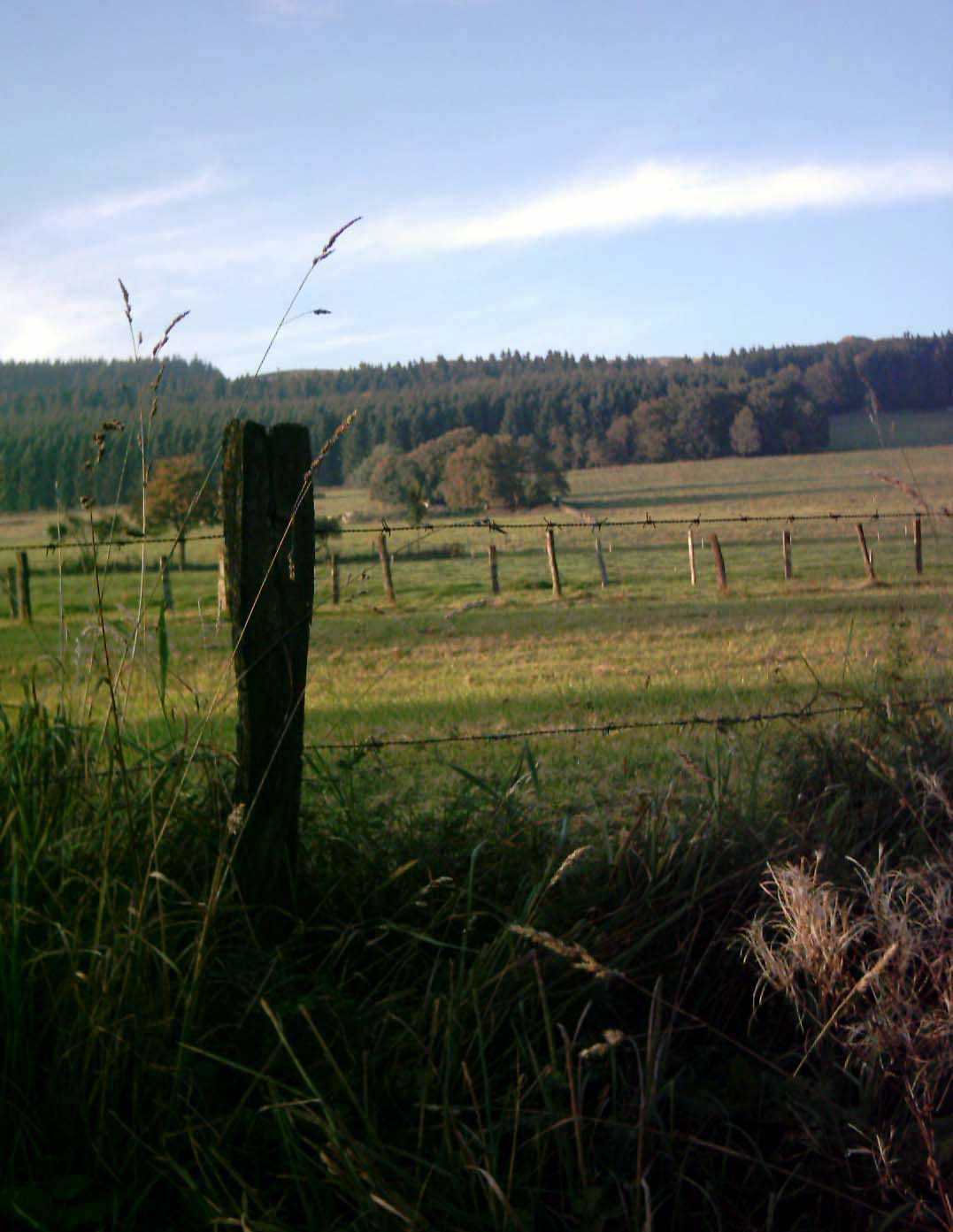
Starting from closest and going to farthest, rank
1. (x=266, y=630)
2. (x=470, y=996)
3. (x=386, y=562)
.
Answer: (x=470, y=996) → (x=266, y=630) → (x=386, y=562)

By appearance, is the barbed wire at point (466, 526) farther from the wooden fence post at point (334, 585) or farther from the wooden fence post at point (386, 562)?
the wooden fence post at point (334, 585)

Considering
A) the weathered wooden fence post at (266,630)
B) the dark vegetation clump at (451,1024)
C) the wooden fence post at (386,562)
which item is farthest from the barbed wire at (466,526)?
the dark vegetation clump at (451,1024)

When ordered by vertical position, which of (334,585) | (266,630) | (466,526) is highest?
(466,526)

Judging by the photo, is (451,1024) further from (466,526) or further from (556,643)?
(556,643)

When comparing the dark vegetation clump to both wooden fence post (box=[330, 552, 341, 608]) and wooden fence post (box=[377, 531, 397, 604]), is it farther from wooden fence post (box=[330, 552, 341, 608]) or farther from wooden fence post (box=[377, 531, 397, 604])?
wooden fence post (box=[377, 531, 397, 604])

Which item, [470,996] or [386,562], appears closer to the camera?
[470,996]

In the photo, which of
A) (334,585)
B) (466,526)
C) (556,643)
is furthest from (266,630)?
(334,585)

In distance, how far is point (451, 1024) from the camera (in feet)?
7.76

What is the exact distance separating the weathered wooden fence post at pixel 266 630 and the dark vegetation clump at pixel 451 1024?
96mm

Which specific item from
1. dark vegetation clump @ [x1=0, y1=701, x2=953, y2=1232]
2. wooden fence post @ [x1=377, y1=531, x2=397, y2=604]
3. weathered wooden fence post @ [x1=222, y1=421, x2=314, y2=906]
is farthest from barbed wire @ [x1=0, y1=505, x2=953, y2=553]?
dark vegetation clump @ [x1=0, y1=701, x2=953, y2=1232]

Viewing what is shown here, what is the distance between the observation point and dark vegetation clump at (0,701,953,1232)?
2.18 m

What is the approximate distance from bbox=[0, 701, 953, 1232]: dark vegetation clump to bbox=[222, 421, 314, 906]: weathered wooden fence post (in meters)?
0.10

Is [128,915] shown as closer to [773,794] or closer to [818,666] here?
[773,794]

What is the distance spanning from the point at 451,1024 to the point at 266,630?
1091mm
